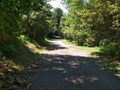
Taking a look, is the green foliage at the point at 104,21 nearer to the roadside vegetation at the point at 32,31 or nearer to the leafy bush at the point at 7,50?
the roadside vegetation at the point at 32,31

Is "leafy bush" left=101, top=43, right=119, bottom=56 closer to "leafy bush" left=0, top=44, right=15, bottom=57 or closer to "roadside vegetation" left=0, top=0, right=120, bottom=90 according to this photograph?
"roadside vegetation" left=0, top=0, right=120, bottom=90

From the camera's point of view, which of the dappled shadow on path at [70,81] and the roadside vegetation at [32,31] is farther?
the roadside vegetation at [32,31]

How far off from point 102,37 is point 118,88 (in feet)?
42.9

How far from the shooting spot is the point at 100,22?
21.5 m

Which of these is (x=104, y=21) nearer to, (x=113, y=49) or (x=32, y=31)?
(x=113, y=49)

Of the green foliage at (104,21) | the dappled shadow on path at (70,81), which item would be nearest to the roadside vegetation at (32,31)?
the green foliage at (104,21)

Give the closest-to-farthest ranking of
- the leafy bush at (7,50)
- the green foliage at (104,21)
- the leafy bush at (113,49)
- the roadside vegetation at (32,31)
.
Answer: the roadside vegetation at (32,31) → the leafy bush at (7,50) → the green foliage at (104,21) → the leafy bush at (113,49)

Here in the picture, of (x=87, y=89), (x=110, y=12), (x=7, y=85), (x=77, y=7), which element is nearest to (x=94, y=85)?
(x=87, y=89)

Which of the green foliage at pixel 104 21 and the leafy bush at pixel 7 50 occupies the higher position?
the green foliage at pixel 104 21

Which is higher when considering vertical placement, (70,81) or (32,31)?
(32,31)

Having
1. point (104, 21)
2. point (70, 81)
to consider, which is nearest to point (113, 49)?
point (104, 21)

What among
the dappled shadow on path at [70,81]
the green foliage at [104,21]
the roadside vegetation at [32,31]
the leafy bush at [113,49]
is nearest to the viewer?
the dappled shadow on path at [70,81]

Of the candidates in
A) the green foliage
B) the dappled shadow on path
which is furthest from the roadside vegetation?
the dappled shadow on path

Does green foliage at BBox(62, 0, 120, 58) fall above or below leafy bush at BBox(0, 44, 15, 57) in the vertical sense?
above
